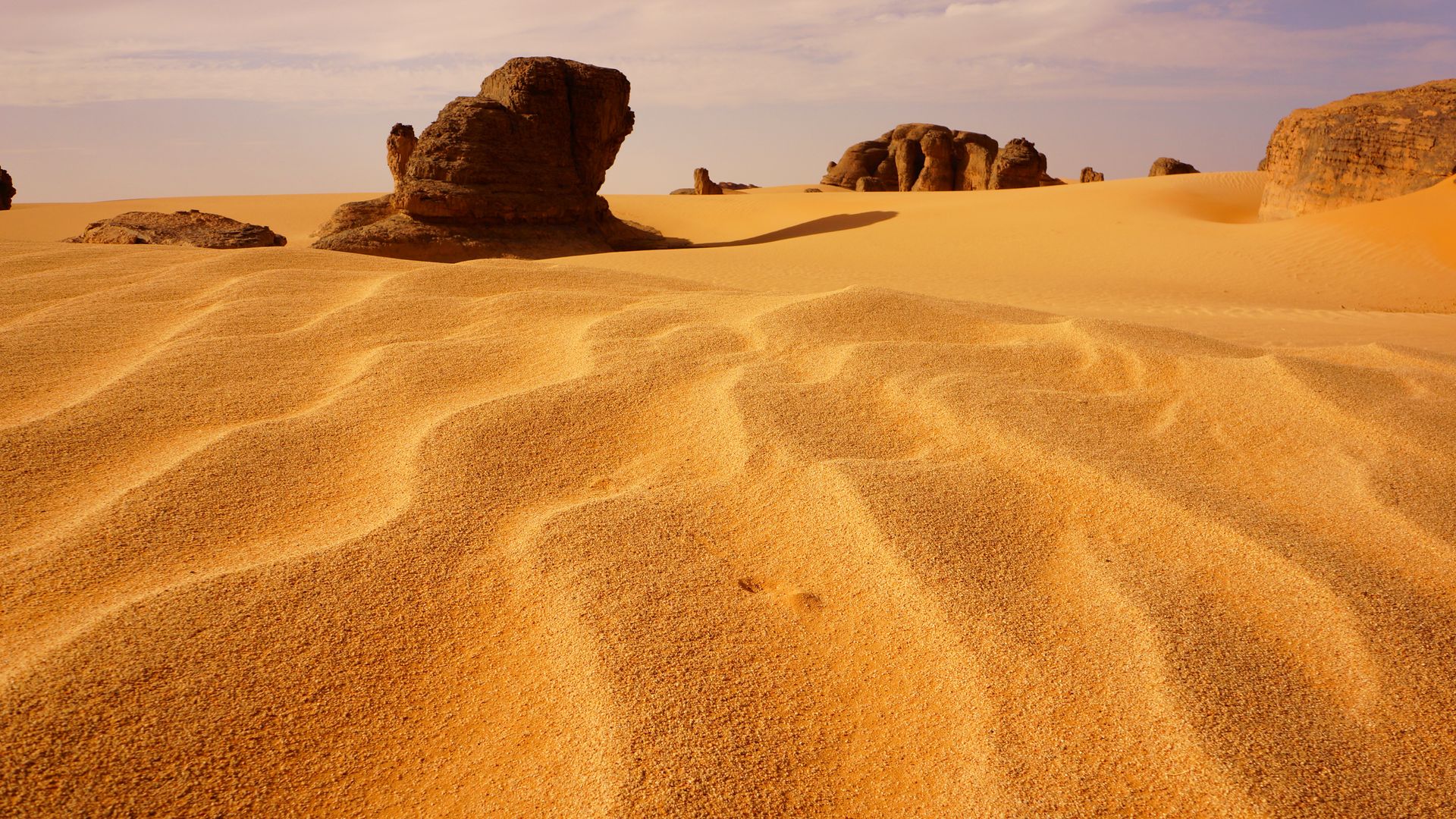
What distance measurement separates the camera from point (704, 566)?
46.1 inches

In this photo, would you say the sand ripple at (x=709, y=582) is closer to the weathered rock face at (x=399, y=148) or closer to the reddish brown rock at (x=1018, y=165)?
the weathered rock face at (x=399, y=148)

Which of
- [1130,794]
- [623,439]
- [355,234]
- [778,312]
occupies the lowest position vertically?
[1130,794]

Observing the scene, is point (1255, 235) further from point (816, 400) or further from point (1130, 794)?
point (1130, 794)

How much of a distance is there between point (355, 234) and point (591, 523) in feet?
36.1

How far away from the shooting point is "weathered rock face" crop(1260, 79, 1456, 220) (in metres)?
10.5

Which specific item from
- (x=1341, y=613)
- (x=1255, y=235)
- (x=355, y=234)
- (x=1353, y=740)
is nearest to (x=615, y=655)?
(x=1353, y=740)

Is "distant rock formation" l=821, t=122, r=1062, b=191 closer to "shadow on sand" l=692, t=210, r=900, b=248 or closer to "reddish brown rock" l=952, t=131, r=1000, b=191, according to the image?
"reddish brown rock" l=952, t=131, r=1000, b=191

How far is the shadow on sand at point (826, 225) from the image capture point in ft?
50.3

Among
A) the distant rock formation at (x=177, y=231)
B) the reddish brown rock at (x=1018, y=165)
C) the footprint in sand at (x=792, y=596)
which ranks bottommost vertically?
the footprint in sand at (x=792, y=596)

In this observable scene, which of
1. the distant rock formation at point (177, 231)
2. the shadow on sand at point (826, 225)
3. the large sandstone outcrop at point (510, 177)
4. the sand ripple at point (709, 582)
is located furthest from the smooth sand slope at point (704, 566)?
the shadow on sand at point (826, 225)

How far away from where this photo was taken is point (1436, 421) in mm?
1807

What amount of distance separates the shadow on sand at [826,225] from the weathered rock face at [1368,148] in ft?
21.0

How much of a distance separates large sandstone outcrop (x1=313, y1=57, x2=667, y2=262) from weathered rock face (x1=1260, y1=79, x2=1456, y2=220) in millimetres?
9998

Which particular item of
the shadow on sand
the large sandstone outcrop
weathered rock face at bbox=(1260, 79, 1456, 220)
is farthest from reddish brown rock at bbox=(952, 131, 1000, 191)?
the large sandstone outcrop
